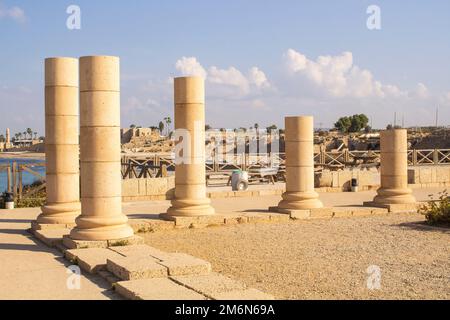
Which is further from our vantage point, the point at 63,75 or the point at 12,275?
the point at 63,75

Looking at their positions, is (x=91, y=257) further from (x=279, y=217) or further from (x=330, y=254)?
(x=279, y=217)

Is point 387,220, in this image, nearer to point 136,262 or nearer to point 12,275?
point 136,262

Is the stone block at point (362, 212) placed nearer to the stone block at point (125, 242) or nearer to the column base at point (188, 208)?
the column base at point (188, 208)

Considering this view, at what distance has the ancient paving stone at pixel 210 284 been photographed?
26.2 feet

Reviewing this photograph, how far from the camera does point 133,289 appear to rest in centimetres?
809

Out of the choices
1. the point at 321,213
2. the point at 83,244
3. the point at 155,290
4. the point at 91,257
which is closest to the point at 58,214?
the point at 83,244

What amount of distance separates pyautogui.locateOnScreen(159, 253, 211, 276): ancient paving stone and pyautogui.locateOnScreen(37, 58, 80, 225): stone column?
5886mm

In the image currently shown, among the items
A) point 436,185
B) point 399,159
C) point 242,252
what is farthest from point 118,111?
point 436,185

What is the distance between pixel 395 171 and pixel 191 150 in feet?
24.2

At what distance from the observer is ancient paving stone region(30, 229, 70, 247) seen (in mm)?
12617

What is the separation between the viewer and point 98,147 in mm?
12234

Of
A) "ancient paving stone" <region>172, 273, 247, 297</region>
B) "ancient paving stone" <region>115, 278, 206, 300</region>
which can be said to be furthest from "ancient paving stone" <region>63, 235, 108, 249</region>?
"ancient paving stone" <region>172, 273, 247, 297</region>

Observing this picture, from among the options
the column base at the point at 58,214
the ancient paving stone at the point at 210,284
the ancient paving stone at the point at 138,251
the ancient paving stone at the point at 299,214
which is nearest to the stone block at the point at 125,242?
the ancient paving stone at the point at 138,251

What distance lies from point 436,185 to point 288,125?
12.5m
